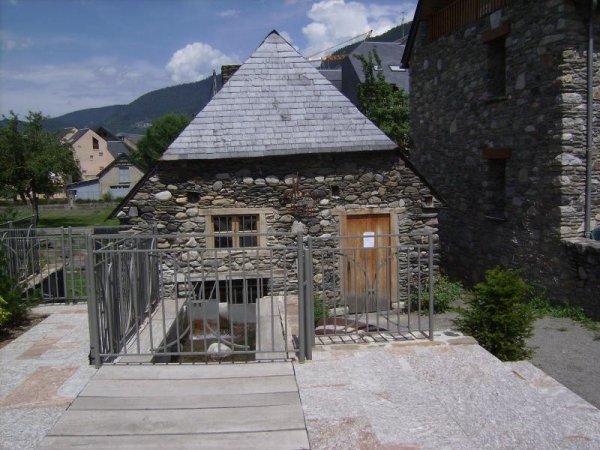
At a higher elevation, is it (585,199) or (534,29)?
(534,29)

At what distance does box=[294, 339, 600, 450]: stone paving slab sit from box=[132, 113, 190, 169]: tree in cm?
6408

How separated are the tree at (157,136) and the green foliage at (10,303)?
2394 inches

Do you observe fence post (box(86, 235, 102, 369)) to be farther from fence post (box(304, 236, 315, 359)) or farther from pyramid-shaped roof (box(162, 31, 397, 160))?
pyramid-shaped roof (box(162, 31, 397, 160))

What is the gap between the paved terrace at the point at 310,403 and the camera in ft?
14.1

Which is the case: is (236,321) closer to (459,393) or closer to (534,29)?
(459,393)

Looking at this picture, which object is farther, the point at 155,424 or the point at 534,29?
the point at 534,29

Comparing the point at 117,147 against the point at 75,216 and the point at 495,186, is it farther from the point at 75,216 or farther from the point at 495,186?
the point at 495,186

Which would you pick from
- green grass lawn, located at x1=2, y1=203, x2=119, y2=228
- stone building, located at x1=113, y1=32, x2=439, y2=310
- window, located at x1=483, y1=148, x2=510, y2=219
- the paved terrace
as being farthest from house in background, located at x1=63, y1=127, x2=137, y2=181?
the paved terrace

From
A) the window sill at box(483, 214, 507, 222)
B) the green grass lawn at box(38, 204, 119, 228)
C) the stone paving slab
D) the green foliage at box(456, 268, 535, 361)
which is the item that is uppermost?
the window sill at box(483, 214, 507, 222)

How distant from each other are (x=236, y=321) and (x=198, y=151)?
3287mm

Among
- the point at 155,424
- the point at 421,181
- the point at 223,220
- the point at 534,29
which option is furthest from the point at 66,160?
the point at 155,424

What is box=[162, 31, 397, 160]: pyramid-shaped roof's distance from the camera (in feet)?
35.2

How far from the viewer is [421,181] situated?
1134 centimetres

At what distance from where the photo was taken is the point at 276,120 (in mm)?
11125
